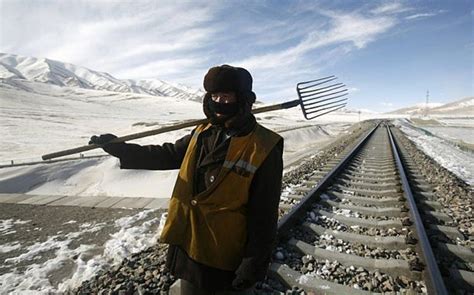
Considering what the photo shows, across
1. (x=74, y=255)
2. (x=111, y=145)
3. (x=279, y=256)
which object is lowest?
(x=74, y=255)

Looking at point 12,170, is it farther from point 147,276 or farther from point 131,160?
point 131,160

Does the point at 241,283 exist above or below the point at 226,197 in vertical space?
below

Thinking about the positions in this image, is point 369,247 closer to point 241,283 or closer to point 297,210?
point 297,210

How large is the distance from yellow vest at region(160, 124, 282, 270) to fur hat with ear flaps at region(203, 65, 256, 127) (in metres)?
0.12

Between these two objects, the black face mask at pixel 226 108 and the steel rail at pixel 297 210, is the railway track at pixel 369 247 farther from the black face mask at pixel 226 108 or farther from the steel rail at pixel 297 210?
the black face mask at pixel 226 108

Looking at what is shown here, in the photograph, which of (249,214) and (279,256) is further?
(279,256)

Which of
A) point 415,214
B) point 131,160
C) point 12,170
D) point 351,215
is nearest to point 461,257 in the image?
point 415,214

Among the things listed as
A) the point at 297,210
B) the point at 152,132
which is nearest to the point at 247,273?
the point at 152,132

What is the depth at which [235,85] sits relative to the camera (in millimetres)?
1950

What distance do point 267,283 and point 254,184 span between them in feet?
5.78

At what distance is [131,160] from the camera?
7.84 feet

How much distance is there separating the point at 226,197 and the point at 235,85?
0.66m

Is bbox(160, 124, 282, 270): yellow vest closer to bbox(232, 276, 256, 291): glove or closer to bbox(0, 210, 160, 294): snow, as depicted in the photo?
bbox(232, 276, 256, 291): glove

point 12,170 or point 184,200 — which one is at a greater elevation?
point 184,200
